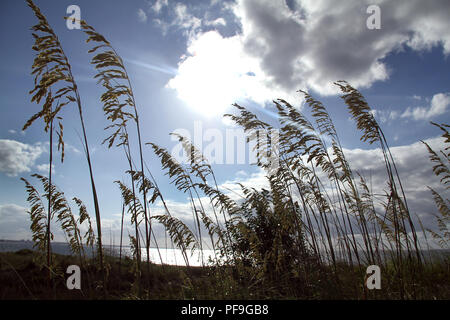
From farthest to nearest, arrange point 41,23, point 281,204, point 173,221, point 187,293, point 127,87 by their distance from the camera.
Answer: point 173,221
point 281,204
point 187,293
point 127,87
point 41,23

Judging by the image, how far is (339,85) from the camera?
3879 mm

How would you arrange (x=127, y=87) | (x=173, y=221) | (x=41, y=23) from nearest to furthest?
(x=41, y=23) < (x=127, y=87) < (x=173, y=221)

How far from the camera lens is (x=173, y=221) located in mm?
4750

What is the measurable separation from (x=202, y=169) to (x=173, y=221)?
43.9 inches

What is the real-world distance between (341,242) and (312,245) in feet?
1.57
